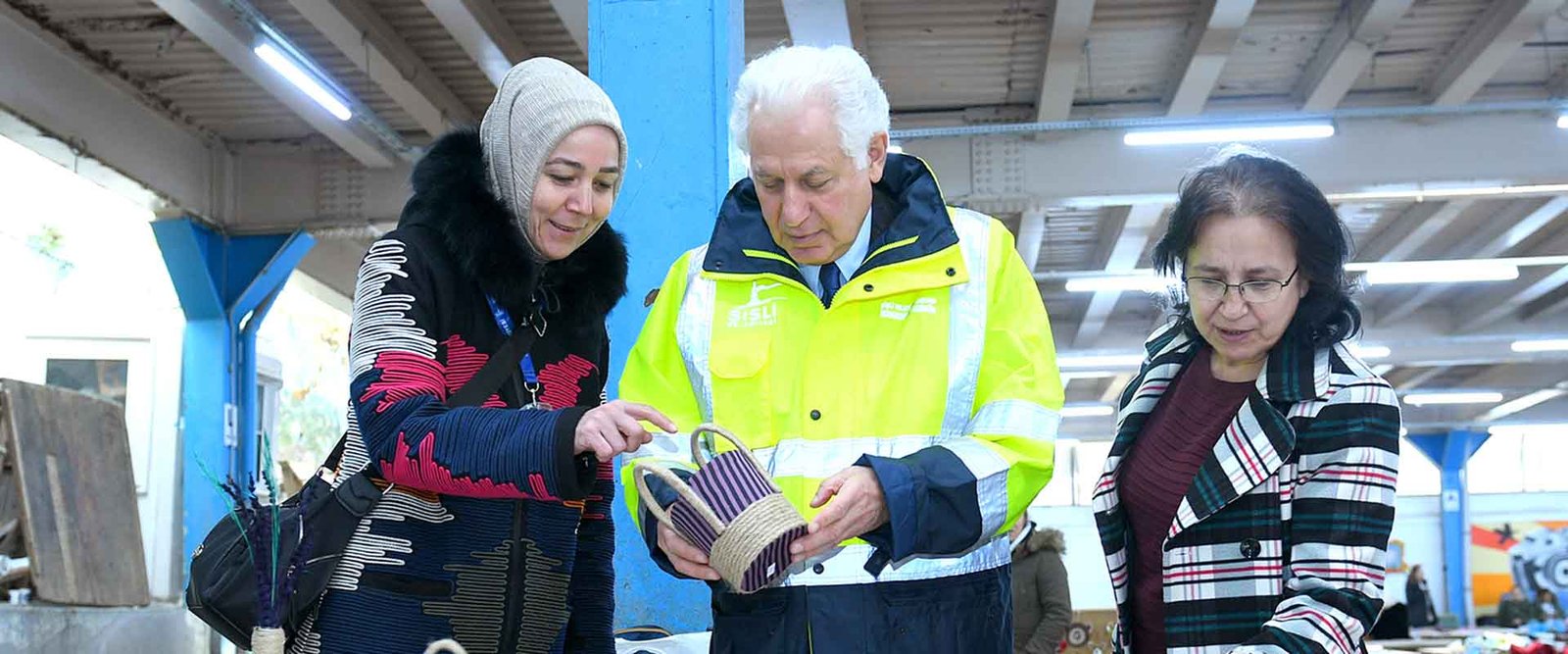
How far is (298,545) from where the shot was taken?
2037 millimetres

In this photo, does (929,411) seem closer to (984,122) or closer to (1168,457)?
(1168,457)

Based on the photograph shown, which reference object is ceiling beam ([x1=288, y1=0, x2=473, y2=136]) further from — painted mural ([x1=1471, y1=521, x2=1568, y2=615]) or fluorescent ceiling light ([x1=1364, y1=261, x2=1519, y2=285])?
painted mural ([x1=1471, y1=521, x2=1568, y2=615])

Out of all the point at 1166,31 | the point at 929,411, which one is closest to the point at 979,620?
the point at 929,411

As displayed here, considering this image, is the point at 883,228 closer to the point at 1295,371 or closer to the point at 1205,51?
the point at 1295,371

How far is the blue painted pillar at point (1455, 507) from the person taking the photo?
24875mm

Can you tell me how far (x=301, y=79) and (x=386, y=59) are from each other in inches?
25.8

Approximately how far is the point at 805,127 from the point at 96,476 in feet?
23.6

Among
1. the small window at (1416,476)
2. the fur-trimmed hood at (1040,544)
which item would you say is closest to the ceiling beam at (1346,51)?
the fur-trimmed hood at (1040,544)

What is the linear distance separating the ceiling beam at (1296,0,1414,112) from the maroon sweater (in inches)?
289

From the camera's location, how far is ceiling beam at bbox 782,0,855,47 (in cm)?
841

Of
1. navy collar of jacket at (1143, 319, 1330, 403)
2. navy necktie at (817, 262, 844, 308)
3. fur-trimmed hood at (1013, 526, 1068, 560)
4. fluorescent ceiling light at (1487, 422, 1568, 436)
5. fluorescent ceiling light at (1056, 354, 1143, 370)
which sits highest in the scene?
fluorescent ceiling light at (1056, 354, 1143, 370)

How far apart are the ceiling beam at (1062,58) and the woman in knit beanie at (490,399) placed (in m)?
6.90

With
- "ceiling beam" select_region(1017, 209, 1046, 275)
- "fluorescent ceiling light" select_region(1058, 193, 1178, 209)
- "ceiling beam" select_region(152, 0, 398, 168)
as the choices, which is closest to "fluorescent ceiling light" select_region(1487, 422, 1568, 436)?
"ceiling beam" select_region(1017, 209, 1046, 275)

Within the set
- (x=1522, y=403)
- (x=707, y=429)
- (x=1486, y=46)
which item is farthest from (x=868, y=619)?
(x=1522, y=403)
